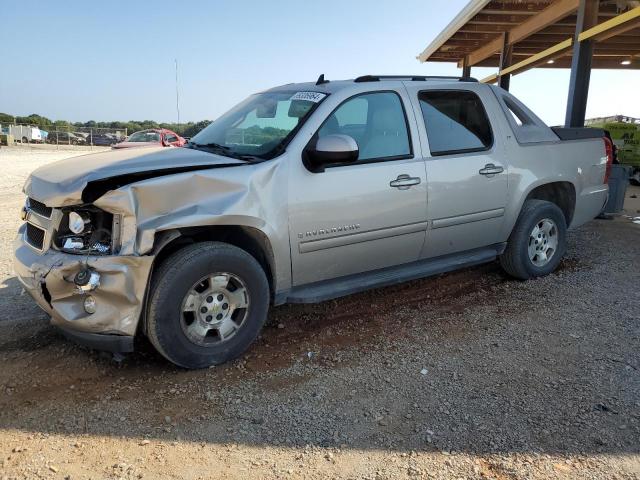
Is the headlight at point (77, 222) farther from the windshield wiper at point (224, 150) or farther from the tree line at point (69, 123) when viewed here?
the tree line at point (69, 123)

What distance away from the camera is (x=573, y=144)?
5.23m

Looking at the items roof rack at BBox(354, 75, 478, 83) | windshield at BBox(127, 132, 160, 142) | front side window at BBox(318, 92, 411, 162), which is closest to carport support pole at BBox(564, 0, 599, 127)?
roof rack at BBox(354, 75, 478, 83)

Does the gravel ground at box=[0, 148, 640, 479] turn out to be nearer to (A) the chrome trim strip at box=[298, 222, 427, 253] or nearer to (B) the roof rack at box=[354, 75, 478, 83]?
(A) the chrome trim strip at box=[298, 222, 427, 253]

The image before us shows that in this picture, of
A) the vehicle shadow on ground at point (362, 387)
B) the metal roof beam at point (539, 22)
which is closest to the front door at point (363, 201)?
the vehicle shadow on ground at point (362, 387)

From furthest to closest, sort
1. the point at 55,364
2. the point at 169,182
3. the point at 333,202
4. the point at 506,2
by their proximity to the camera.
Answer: the point at 506,2
the point at 333,202
the point at 55,364
the point at 169,182

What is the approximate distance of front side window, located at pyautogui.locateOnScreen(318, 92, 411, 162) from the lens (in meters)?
3.90

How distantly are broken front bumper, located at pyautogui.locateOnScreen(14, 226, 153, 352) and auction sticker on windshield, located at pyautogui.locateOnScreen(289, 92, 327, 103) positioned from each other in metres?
1.76

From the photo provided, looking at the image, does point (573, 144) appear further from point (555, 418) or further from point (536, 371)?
point (555, 418)

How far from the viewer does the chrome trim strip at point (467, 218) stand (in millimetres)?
Answer: 4301

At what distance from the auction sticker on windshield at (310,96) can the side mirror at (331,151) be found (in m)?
0.49

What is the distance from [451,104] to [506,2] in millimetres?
7428

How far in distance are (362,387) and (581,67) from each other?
868cm

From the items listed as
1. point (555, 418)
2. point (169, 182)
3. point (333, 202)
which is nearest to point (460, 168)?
point (333, 202)

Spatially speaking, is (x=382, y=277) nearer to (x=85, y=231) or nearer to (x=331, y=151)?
(x=331, y=151)
